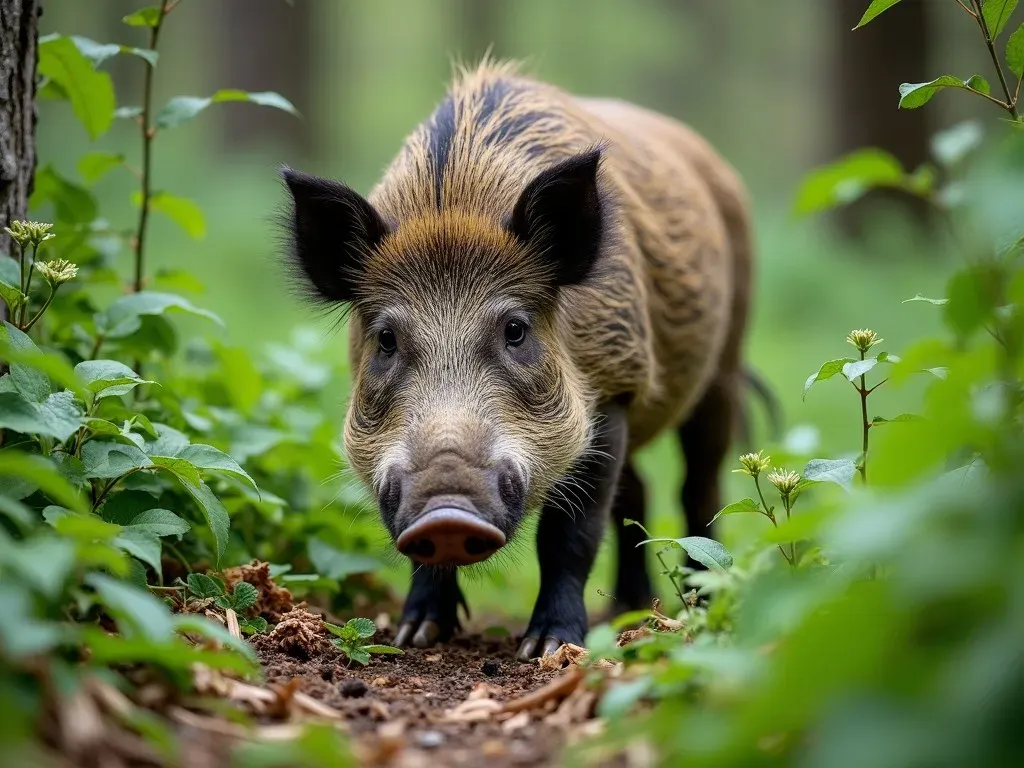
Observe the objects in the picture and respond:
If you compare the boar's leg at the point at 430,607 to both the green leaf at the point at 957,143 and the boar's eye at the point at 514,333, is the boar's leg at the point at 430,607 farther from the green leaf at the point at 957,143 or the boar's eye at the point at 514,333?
the green leaf at the point at 957,143

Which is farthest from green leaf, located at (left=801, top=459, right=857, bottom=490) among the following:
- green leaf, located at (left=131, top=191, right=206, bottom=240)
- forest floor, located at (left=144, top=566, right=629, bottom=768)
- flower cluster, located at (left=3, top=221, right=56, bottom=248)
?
green leaf, located at (left=131, top=191, right=206, bottom=240)

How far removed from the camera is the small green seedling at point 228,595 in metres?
3.65

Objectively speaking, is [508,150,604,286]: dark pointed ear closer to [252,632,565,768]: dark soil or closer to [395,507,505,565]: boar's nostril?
[395,507,505,565]: boar's nostril

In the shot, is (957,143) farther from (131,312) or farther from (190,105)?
(131,312)

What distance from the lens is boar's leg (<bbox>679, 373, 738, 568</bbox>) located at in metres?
7.03

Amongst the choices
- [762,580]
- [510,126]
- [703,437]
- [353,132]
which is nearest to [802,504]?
[703,437]

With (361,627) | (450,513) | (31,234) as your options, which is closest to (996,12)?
(450,513)

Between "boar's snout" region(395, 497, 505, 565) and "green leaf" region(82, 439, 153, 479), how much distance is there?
82 cm

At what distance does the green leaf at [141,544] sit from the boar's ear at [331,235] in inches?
70.8

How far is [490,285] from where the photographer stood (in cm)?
447

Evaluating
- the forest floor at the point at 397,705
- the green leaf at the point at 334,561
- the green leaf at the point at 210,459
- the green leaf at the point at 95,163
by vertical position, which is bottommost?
the forest floor at the point at 397,705

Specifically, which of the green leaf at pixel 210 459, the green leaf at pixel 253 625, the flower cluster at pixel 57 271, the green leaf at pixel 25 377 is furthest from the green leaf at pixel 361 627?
the flower cluster at pixel 57 271

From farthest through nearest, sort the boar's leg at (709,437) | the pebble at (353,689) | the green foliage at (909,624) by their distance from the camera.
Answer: the boar's leg at (709,437)
the pebble at (353,689)
the green foliage at (909,624)

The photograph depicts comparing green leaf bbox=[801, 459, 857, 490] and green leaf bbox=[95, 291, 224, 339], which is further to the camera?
green leaf bbox=[95, 291, 224, 339]
